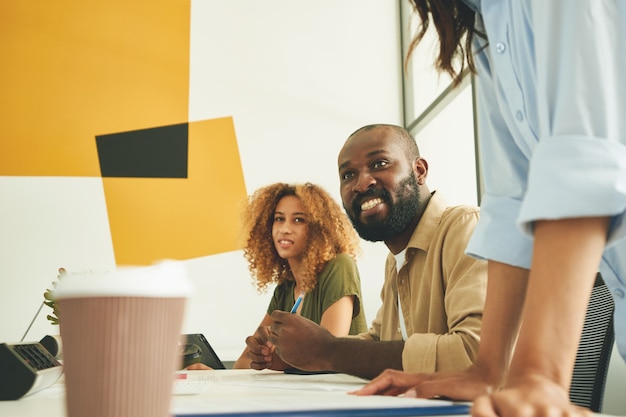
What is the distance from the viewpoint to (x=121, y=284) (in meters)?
0.33

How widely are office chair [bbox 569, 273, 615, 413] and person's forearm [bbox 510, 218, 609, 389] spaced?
54 centimetres

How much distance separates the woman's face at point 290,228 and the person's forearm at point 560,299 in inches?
79.7

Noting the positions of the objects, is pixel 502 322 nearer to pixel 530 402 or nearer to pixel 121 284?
pixel 530 402

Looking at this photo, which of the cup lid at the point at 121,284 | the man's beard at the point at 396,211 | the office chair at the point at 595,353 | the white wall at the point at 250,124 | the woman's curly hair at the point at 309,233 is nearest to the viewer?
the cup lid at the point at 121,284

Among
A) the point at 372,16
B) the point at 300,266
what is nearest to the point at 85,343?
the point at 300,266

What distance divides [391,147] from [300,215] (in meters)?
1.00

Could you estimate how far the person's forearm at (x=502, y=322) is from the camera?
0.74 meters

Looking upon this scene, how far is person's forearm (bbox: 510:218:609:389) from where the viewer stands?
0.50 m

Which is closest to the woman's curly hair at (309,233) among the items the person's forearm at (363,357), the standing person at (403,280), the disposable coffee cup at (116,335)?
the standing person at (403,280)

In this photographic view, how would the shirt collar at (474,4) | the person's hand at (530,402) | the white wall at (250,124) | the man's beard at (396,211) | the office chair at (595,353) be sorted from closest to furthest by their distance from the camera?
the person's hand at (530,402) < the shirt collar at (474,4) < the office chair at (595,353) < the man's beard at (396,211) < the white wall at (250,124)

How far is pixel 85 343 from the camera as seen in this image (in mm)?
339

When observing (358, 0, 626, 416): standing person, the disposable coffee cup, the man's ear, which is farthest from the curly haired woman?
the disposable coffee cup

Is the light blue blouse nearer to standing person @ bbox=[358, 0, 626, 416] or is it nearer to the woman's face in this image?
standing person @ bbox=[358, 0, 626, 416]

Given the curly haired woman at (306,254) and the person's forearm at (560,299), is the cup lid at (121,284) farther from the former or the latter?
the curly haired woman at (306,254)
